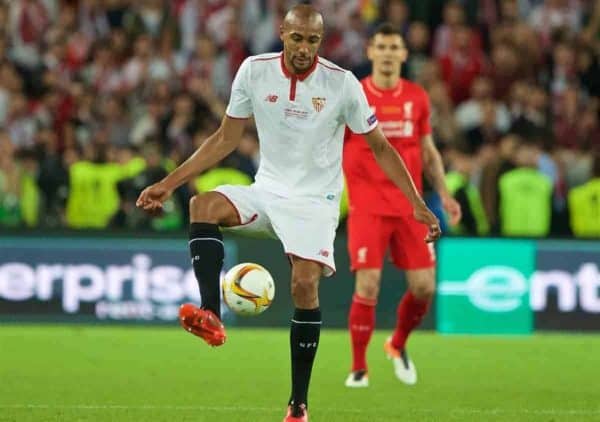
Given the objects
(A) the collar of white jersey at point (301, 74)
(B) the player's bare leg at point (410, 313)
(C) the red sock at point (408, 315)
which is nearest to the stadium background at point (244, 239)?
(B) the player's bare leg at point (410, 313)

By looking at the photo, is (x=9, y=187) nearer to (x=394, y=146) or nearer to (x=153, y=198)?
(x=394, y=146)

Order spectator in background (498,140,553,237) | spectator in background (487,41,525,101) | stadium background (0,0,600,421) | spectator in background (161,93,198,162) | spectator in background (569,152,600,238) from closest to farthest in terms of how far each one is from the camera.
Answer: stadium background (0,0,600,421) → spectator in background (498,140,553,237) → spectator in background (569,152,600,238) → spectator in background (161,93,198,162) → spectator in background (487,41,525,101)

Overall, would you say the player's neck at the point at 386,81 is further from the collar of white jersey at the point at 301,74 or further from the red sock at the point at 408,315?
the collar of white jersey at the point at 301,74

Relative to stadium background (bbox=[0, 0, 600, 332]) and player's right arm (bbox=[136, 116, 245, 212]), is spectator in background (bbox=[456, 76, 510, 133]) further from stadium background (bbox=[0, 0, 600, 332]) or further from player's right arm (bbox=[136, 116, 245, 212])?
player's right arm (bbox=[136, 116, 245, 212])

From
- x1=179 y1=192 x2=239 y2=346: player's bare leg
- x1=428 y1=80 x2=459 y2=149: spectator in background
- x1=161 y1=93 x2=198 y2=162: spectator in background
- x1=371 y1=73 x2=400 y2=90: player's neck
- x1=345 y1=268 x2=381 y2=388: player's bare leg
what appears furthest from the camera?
x1=428 y1=80 x2=459 y2=149: spectator in background

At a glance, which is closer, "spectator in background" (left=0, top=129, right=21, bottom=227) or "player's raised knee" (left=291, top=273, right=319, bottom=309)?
"player's raised knee" (left=291, top=273, right=319, bottom=309)

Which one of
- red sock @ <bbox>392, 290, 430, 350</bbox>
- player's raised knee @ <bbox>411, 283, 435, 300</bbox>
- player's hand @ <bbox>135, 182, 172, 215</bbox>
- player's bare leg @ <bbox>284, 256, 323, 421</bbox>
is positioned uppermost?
player's hand @ <bbox>135, 182, 172, 215</bbox>

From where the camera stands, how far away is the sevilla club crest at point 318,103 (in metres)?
7.98

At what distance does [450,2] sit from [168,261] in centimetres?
601

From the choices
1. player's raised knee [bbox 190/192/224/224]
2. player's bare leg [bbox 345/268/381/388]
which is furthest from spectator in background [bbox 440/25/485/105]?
player's raised knee [bbox 190/192/224/224]

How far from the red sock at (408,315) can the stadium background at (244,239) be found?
12.6 inches

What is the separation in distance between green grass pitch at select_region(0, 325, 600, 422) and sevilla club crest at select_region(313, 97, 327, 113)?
1.79 m

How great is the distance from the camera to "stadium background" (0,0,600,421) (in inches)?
396

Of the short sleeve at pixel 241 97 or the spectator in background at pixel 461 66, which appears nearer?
the short sleeve at pixel 241 97
